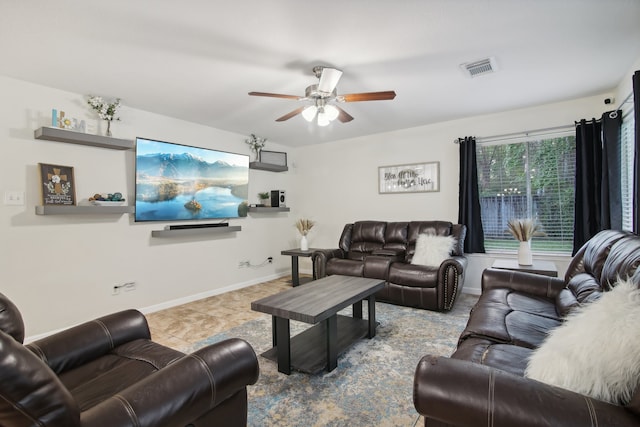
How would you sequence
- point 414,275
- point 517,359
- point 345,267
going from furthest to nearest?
point 345,267, point 414,275, point 517,359

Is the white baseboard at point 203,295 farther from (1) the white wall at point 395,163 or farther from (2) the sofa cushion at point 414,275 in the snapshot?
(2) the sofa cushion at point 414,275

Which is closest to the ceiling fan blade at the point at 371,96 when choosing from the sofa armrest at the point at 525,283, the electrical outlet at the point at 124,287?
the sofa armrest at the point at 525,283

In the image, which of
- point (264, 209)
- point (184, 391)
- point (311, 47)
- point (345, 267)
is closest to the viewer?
point (184, 391)

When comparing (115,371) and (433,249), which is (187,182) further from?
(433,249)

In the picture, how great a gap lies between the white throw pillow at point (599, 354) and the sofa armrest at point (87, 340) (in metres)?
1.96

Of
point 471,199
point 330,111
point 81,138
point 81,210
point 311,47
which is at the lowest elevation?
point 81,210

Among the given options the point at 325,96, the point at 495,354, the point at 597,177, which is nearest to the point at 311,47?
the point at 325,96

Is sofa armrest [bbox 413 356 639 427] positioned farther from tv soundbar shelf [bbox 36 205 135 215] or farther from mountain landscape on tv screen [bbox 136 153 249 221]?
mountain landscape on tv screen [bbox 136 153 249 221]

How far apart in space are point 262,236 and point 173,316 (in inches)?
79.7

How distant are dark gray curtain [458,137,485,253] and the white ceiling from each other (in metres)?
0.78

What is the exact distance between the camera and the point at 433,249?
154 inches

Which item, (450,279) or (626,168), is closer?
(626,168)

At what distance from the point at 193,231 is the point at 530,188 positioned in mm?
4435

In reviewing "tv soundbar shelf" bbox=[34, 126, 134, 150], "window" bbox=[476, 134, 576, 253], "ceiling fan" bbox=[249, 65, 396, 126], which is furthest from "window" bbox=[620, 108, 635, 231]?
"tv soundbar shelf" bbox=[34, 126, 134, 150]
